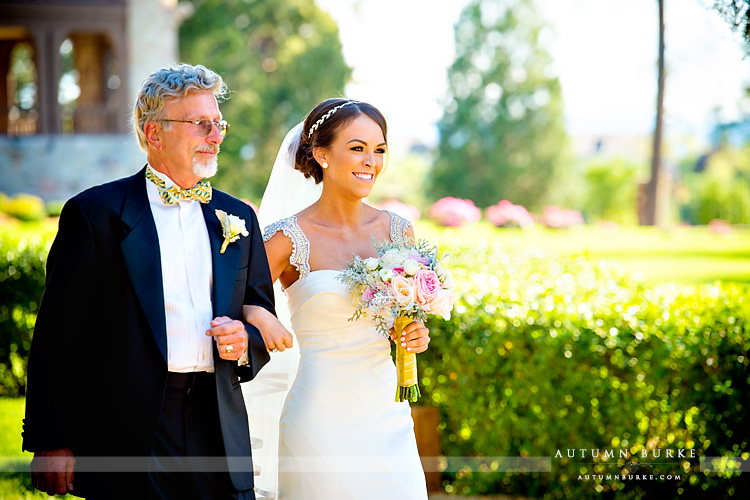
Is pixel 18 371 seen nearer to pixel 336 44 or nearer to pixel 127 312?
pixel 127 312

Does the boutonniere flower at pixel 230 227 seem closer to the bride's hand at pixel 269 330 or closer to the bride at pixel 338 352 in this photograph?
the bride's hand at pixel 269 330

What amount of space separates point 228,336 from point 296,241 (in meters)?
1.09

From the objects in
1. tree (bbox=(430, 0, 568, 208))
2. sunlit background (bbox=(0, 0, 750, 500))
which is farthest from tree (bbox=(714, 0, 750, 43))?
tree (bbox=(430, 0, 568, 208))

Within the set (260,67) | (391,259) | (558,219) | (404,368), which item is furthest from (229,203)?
(260,67)

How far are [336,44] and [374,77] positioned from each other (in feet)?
6.68

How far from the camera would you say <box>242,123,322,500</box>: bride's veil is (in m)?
4.11

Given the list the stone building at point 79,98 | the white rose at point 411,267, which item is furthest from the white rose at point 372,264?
the stone building at point 79,98

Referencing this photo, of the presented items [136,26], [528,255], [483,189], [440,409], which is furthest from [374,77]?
[440,409]

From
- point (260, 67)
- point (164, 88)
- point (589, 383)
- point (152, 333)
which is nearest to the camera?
point (152, 333)

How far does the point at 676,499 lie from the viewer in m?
5.00

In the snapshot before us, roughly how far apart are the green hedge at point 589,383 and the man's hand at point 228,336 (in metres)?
2.82

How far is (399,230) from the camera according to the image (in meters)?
3.90

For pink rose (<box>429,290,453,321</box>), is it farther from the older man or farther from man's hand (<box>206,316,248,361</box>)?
man's hand (<box>206,316,248,361</box>)

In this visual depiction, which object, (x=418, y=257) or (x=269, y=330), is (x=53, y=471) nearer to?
(x=269, y=330)
